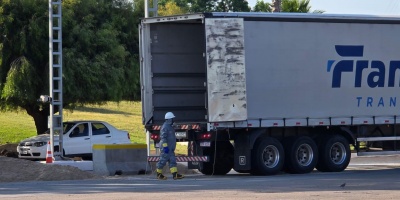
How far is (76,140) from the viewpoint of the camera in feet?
103

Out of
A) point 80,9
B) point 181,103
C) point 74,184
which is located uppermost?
point 80,9

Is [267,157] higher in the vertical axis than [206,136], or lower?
lower

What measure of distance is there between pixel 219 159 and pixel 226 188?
5614 mm

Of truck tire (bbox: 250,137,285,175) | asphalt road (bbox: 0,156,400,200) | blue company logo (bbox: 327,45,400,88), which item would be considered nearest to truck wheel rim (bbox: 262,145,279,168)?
truck tire (bbox: 250,137,285,175)

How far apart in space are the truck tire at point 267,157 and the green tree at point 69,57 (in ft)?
34.2

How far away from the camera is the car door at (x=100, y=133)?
1252 inches

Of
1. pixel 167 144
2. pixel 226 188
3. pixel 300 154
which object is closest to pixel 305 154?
pixel 300 154

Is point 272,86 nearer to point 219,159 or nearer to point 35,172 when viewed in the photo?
point 219,159

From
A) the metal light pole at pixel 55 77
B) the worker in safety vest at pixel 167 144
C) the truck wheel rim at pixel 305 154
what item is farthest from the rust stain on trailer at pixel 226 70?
the metal light pole at pixel 55 77

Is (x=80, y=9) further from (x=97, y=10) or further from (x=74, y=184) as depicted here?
(x=74, y=184)

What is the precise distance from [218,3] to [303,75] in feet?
142

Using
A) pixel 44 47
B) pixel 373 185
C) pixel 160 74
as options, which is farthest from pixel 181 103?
pixel 44 47

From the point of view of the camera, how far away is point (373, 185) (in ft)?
63.0

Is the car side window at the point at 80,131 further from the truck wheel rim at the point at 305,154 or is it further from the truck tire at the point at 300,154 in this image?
the truck wheel rim at the point at 305,154
